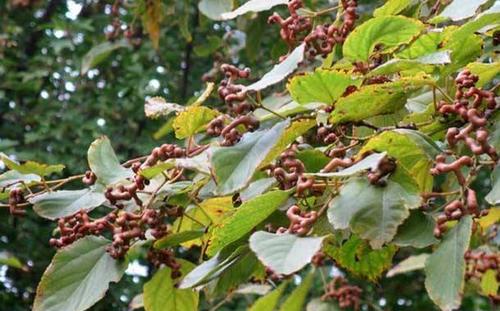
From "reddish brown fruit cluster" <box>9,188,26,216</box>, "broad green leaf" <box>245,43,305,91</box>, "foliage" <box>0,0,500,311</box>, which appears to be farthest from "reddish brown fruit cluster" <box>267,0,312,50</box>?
"reddish brown fruit cluster" <box>9,188,26,216</box>

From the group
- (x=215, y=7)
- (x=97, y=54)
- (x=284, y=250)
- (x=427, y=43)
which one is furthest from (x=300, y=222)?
(x=97, y=54)

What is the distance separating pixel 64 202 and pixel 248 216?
0.76ft

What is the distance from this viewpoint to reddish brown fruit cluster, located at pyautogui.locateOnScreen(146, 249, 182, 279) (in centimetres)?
96

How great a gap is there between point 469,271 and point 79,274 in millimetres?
668

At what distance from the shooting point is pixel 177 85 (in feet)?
8.40

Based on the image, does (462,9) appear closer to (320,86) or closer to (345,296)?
(320,86)

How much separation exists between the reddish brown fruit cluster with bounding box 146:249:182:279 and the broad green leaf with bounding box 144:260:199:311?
0.02 metres

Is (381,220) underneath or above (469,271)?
above

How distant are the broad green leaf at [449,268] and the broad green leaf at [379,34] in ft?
0.67

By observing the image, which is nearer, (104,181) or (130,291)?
(104,181)

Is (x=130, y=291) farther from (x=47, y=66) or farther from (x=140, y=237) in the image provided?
(x=140, y=237)

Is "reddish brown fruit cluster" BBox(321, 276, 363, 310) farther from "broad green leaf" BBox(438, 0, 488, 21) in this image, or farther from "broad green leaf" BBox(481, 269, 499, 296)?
"broad green leaf" BBox(438, 0, 488, 21)

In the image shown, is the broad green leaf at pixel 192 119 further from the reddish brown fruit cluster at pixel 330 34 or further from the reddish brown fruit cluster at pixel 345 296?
the reddish brown fruit cluster at pixel 345 296

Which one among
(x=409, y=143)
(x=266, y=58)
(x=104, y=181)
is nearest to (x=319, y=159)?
(x=409, y=143)
